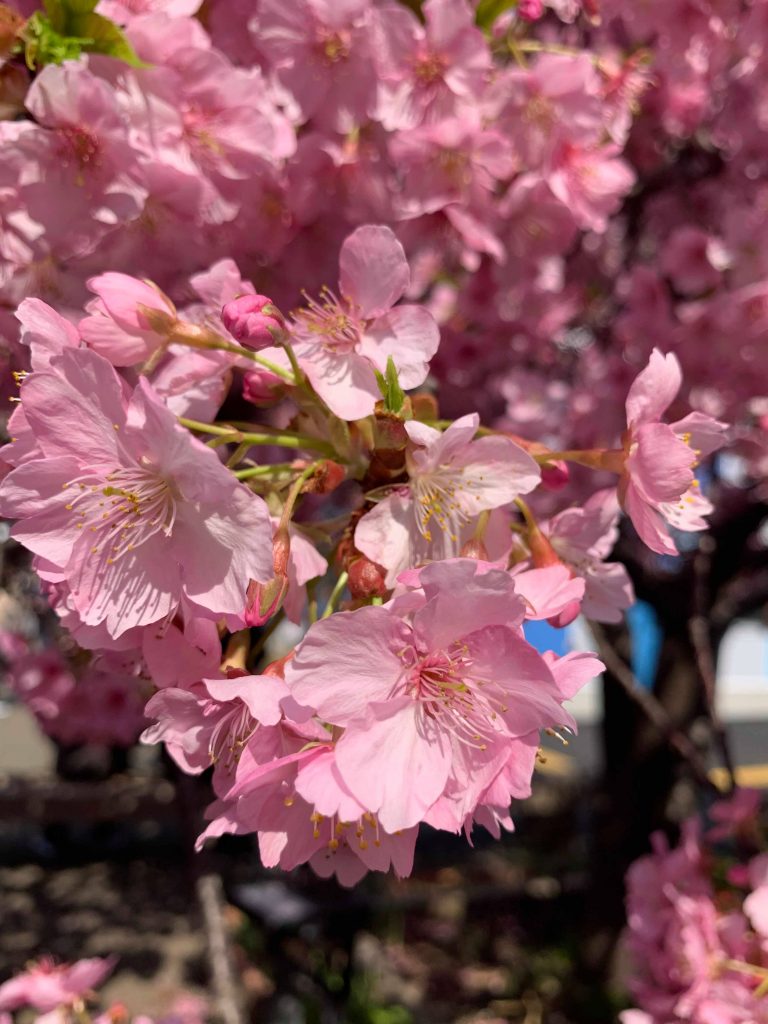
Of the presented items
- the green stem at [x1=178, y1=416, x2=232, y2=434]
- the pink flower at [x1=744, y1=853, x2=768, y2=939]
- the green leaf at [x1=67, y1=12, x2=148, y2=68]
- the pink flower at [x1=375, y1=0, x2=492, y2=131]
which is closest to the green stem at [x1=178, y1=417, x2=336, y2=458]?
the green stem at [x1=178, y1=416, x2=232, y2=434]

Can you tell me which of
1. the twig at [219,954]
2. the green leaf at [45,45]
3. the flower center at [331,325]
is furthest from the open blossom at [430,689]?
the twig at [219,954]

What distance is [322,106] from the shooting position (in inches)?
68.9

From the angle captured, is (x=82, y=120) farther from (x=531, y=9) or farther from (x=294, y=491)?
(x=531, y=9)

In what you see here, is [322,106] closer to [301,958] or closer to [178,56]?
[178,56]

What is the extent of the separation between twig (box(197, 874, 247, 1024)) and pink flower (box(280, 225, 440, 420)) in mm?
2064

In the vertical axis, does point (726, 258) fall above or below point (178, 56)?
below

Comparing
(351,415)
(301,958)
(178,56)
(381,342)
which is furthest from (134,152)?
(301,958)

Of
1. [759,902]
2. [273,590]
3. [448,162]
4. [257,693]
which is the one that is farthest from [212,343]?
[759,902]

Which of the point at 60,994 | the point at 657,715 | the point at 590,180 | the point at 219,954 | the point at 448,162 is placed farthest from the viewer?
the point at 657,715

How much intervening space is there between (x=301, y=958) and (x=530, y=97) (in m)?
4.63

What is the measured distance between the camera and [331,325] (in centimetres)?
109

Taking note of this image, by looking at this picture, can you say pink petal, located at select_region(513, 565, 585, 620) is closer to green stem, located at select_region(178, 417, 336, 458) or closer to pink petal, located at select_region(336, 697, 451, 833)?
pink petal, located at select_region(336, 697, 451, 833)

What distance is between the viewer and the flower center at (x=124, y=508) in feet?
2.89

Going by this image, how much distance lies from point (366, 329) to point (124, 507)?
1.42 ft
